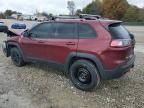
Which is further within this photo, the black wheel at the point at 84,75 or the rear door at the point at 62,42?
the rear door at the point at 62,42

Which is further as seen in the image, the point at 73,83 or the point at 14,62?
the point at 14,62

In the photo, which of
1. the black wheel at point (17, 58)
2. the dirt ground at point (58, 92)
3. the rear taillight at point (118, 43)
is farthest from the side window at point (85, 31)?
the black wheel at point (17, 58)

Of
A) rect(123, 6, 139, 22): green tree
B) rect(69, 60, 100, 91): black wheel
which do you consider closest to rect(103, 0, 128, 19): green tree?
rect(123, 6, 139, 22): green tree

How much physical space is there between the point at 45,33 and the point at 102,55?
2.18 m

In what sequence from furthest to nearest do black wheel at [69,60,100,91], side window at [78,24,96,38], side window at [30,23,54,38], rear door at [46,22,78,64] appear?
1. side window at [30,23,54,38]
2. rear door at [46,22,78,64]
3. side window at [78,24,96,38]
4. black wheel at [69,60,100,91]

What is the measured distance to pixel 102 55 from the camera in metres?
5.95

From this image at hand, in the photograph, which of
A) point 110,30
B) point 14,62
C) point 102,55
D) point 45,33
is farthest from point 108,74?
point 14,62

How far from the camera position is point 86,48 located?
245 inches

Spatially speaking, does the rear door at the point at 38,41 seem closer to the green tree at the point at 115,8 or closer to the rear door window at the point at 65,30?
the rear door window at the point at 65,30

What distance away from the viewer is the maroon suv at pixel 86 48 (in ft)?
19.5

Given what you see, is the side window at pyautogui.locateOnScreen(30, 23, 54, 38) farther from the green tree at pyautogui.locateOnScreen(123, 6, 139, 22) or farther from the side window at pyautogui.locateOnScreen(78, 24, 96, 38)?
the green tree at pyautogui.locateOnScreen(123, 6, 139, 22)

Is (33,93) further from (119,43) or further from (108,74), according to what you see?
(119,43)

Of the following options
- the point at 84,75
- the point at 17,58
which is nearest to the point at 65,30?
the point at 84,75

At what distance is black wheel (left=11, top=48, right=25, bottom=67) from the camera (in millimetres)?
8595
